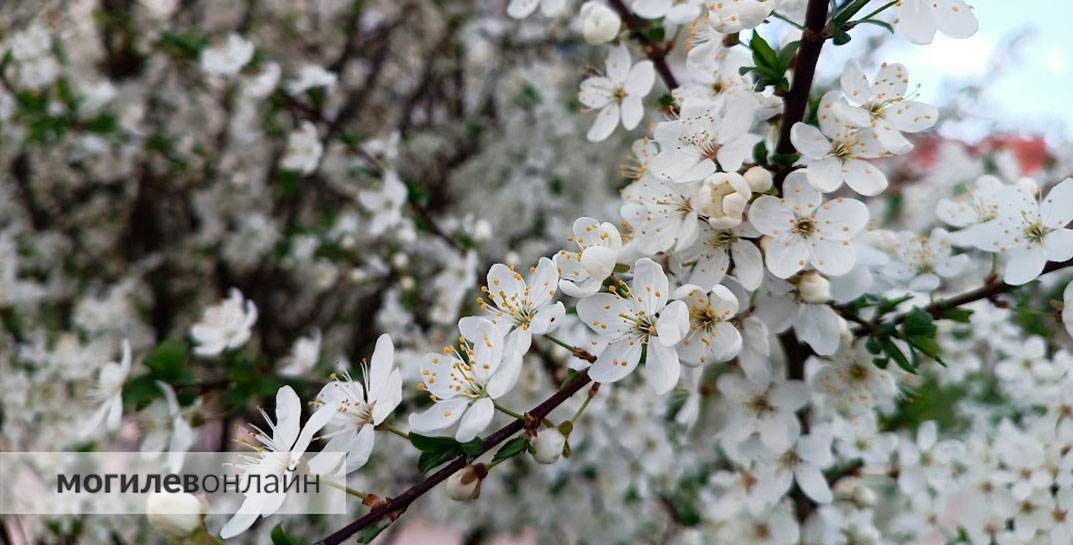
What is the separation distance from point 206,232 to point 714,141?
8.52 ft

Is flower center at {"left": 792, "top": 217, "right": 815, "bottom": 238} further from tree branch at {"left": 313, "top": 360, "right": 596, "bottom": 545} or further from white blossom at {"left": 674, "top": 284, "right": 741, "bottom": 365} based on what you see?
tree branch at {"left": 313, "top": 360, "right": 596, "bottom": 545}

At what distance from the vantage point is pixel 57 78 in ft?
6.64

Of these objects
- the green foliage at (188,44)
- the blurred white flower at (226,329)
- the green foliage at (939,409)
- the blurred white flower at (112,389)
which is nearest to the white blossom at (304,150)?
the green foliage at (188,44)

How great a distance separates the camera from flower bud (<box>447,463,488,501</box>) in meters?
0.78

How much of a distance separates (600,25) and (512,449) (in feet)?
2.12

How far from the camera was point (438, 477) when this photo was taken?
2.47 ft

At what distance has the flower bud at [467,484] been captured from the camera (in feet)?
2.56

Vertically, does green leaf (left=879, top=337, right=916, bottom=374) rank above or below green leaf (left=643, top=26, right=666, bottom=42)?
below

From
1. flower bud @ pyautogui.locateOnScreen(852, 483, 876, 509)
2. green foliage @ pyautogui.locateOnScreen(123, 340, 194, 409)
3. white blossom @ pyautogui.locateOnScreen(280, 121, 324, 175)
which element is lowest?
flower bud @ pyautogui.locateOnScreen(852, 483, 876, 509)

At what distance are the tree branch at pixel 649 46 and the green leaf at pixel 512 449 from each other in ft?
2.01

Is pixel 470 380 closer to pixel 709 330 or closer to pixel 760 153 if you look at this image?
pixel 709 330

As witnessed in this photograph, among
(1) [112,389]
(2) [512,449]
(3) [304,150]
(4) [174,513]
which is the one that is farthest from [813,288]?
(3) [304,150]

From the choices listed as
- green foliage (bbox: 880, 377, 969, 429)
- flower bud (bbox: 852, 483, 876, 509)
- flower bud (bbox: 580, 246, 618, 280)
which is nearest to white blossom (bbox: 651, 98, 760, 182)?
flower bud (bbox: 580, 246, 618, 280)

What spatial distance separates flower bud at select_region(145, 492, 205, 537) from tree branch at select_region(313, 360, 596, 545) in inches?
5.5
